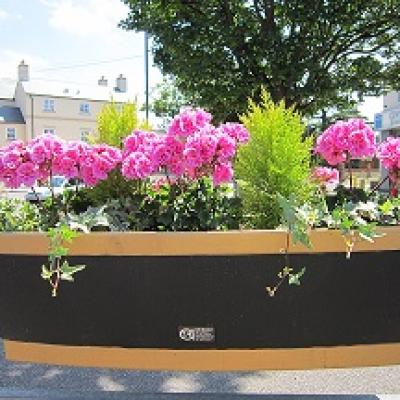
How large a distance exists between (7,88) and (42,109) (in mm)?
5936

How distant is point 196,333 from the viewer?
1746 mm

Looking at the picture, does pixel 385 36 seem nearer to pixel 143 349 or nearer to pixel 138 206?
pixel 138 206

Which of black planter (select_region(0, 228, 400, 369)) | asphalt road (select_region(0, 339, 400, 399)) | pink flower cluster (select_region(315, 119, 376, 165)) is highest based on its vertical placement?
pink flower cluster (select_region(315, 119, 376, 165))

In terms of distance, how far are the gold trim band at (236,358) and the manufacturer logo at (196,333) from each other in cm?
5

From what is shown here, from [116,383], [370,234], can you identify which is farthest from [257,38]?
[370,234]

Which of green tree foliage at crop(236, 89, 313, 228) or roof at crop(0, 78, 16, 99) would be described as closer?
green tree foliage at crop(236, 89, 313, 228)

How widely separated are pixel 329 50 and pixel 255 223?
27.1ft

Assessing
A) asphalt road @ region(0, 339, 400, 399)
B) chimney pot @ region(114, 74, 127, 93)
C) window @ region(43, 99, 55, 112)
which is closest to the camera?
asphalt road @ region(0, 339, 400, 399)

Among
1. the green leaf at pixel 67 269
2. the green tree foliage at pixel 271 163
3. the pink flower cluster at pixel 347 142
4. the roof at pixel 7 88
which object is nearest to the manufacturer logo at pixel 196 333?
the green leaf at pixel 67 269

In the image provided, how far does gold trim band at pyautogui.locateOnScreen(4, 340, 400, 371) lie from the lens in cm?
176

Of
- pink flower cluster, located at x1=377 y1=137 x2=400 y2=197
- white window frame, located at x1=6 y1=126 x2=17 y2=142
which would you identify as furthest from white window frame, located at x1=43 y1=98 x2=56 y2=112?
pink flower cluster, located at x1=377 y1=137 x2=400 y2=197

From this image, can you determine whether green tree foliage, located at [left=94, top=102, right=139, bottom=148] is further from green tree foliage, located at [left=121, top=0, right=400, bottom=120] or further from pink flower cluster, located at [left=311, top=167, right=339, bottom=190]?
green tree foliage, located at [left=121, top=0, right=400, bottom=120]

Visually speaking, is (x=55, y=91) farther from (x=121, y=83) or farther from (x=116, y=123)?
(x=116, y=123)

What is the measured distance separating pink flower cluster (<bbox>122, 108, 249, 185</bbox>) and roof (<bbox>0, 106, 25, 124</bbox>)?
1733 inches
